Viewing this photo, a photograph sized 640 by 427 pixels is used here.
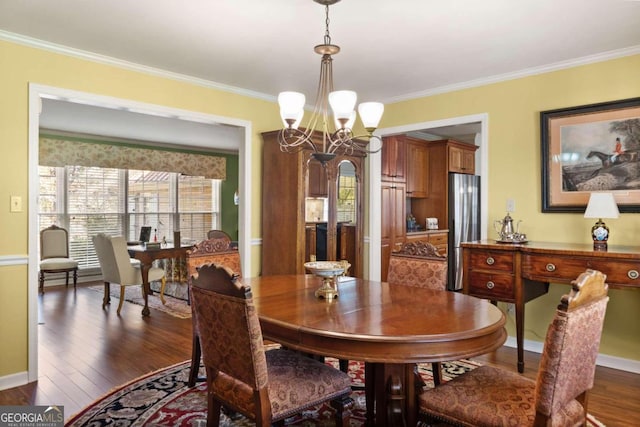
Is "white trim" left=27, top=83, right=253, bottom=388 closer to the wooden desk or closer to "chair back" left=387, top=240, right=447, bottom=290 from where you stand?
the wooden desk

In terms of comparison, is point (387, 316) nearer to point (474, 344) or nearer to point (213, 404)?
point (474, 344)

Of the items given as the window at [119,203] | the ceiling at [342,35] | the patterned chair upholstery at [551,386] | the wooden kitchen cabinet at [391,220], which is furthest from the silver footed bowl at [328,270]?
the window at [119,203]

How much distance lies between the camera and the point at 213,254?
2936 mm

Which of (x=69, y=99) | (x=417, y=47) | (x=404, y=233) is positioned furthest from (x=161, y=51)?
(x=404, y=233)

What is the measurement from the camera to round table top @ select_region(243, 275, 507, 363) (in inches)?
60.9

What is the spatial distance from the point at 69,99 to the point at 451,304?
119 inches

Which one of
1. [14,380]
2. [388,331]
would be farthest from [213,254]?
[388,331]

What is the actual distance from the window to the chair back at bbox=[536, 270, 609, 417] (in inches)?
278

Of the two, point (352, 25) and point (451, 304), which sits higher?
point (352, 25)

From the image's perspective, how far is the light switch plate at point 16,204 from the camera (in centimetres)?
288

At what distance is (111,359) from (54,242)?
3922mm

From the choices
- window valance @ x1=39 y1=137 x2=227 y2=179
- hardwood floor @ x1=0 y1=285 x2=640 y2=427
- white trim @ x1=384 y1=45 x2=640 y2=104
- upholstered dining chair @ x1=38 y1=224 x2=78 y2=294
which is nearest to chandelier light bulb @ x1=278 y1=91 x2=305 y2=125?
hardwood floor @ x1=0 y1=285 x2=640 y2=427

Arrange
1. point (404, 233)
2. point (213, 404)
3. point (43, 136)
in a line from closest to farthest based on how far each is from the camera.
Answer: point (213, 404) < point (404, 233) < point (43, 136)

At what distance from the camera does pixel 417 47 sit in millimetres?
3008
